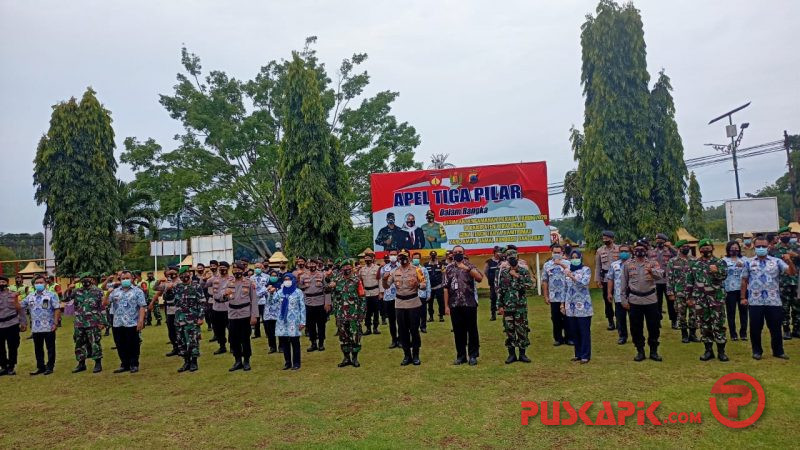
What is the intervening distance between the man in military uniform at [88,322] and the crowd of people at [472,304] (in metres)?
0.02

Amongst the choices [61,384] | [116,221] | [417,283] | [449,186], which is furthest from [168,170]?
[417,283]

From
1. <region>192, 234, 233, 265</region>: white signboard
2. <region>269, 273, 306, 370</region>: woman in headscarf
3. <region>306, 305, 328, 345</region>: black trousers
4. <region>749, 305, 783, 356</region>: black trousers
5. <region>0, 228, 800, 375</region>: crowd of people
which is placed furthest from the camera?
<region>192, 234, 233, 265</region>: white signboard

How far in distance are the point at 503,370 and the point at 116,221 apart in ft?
76.3

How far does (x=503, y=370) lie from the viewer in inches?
307

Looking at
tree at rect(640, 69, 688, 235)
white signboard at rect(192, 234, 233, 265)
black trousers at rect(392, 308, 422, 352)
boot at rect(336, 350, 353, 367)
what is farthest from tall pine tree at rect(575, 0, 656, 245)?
white signboard at rect(192, 234, 233, 265)

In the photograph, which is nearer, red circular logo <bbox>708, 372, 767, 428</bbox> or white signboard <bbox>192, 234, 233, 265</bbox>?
red circular logo <bbox>708, 372, 767, 428</bbox>

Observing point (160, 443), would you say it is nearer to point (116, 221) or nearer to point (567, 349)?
point (567, 349)

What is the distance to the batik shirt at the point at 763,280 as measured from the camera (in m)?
7.59

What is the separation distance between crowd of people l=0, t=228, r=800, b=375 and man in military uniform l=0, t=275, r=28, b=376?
0.02m

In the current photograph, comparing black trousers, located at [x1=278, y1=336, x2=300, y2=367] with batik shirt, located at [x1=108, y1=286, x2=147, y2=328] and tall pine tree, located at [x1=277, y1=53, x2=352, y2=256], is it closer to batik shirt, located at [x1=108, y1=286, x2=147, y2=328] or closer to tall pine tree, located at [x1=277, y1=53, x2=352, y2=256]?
batik shirt, located at [x1=108, y1=286, x2=147, y2=328]

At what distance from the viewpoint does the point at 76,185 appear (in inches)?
938

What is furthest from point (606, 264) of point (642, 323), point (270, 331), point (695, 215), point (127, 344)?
point (695, 215)

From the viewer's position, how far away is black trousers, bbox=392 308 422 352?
8.50m

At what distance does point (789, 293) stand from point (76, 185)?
85.9ft
